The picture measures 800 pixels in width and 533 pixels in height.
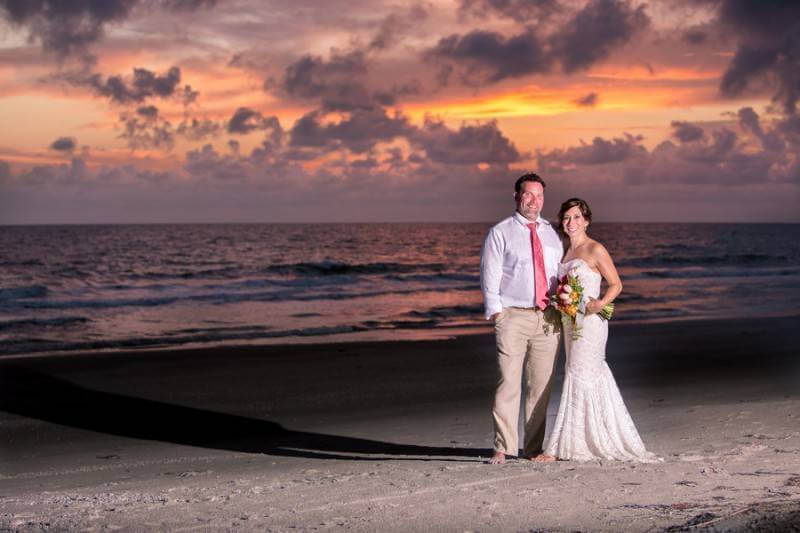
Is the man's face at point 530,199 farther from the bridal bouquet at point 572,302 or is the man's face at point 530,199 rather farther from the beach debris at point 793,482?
the beach debris at point 793,482

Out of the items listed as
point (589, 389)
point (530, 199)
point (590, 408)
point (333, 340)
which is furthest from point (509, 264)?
point (333, 340)

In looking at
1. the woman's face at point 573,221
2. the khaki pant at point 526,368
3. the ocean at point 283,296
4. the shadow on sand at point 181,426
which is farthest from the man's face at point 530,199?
the ocean at point 283,296

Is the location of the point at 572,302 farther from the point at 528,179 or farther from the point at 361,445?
the point at 361,445

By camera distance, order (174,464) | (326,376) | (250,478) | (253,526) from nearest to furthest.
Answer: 1. (253,526)
2. (250,478)
3. (174,464)
4. (326,376)

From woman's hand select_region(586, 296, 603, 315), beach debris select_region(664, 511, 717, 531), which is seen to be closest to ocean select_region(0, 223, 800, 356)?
woman's hand select_region(586, 296, 603, 315)

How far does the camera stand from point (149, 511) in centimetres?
521

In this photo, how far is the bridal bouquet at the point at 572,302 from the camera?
6.00 meters

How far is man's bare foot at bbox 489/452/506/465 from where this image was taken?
20.3 ft

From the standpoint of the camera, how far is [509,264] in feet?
20.2

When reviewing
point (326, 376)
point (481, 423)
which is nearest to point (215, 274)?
point (326, 376)

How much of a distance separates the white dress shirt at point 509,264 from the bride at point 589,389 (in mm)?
287

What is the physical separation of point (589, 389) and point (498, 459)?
31.9 inches

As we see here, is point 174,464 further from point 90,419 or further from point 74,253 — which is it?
point 74,253

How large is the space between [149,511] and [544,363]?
2.86 meters
